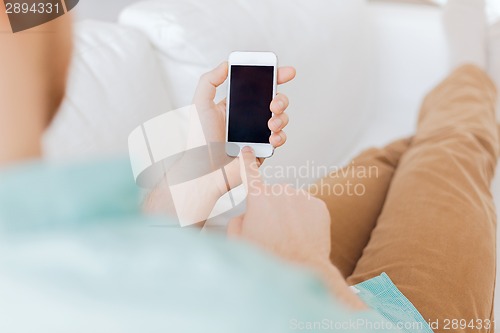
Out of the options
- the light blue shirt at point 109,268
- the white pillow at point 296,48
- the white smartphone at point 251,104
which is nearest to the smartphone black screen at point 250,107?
the white smartphone at point 251,104

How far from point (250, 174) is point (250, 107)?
0.20 meters

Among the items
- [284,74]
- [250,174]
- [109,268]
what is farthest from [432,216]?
[109,268]

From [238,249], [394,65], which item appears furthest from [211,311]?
[394,65]

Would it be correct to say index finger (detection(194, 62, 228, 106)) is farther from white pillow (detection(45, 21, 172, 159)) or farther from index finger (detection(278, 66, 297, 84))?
white pillow (detection(45, 21, 172, 159))

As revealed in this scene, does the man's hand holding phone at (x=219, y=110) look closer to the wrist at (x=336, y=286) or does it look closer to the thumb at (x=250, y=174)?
the thumb at (x=250, y=174)

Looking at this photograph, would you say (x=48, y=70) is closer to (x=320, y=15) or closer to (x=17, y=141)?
(x=17, y=141)

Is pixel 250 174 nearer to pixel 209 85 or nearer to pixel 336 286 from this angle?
pixel 336 286

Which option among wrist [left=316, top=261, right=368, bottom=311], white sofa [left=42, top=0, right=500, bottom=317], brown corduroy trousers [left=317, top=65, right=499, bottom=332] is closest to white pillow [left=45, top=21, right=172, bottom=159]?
white sofa [left=42, top=0, right=500, bottom=317]

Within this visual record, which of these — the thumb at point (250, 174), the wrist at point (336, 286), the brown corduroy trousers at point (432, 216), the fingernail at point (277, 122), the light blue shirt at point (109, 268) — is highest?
the light blue shirt at point (109, 268)

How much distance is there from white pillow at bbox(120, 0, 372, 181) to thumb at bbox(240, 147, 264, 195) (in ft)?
1.10

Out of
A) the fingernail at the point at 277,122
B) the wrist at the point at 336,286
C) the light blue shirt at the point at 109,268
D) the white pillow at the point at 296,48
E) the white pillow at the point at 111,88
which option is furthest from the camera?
the white pillow at the point at 296,48

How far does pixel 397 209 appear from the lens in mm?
914

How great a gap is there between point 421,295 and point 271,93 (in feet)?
0.98

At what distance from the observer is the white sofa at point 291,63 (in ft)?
3.19
